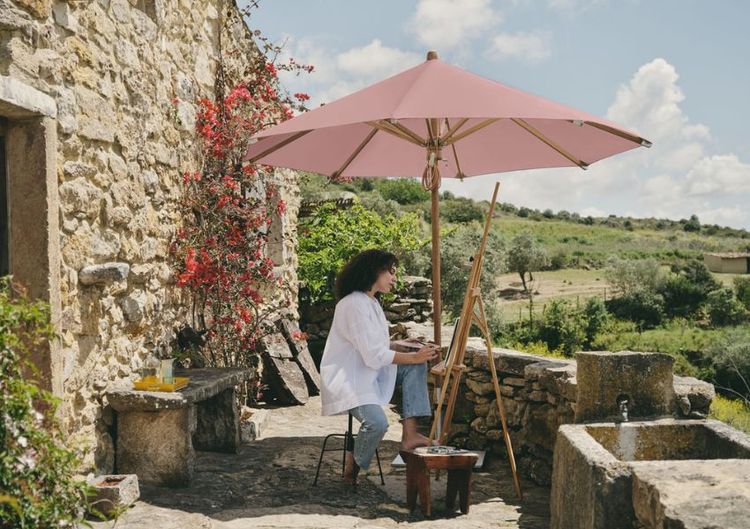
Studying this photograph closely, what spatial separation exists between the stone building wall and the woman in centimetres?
126

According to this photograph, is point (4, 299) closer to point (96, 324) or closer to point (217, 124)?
point (96, 324)

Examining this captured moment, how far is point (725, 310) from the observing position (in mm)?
29406

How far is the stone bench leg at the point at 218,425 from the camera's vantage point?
5.13 meters

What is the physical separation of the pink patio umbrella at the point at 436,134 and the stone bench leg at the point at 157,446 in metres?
1.63

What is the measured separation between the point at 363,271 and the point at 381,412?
0.81 m

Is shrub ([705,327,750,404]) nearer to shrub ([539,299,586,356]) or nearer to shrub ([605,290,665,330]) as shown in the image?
shrub ([539,299,586,356])

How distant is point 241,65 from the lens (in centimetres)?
704


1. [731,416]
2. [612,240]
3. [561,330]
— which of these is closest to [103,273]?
[731,416]

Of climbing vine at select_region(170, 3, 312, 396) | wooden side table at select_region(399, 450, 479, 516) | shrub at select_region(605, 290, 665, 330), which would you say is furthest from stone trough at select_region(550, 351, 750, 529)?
shrub at select_region(605, 290, 665, 330)

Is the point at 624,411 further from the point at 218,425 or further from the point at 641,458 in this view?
the point at 218,425

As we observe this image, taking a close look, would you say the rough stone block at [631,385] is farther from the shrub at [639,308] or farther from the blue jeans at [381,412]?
the shrub at [639,308]

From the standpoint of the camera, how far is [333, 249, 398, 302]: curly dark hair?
14.4 ft

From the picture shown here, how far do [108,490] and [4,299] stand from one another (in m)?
1.25

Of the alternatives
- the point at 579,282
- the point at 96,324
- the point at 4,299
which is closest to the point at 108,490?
the point at 96,324
